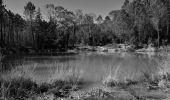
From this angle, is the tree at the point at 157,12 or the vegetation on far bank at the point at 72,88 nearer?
the vegetation on far bank at the point at 72,88

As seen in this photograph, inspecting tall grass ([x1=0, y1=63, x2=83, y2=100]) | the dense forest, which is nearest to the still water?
tall grass ([x1=0, y1=63, x2=83, y2=100])

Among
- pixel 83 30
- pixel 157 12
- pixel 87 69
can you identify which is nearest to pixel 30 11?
pixel 83 30

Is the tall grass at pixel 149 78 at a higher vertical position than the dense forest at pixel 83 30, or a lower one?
lower

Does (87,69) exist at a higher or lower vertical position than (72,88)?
higher

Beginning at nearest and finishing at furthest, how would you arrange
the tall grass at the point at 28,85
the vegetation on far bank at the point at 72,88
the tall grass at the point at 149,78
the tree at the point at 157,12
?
the vegetation on far bank at the point at 72,88, the tall grass at the point at 28,85, the tall grass at the point at 149,78, the tree at the point at 157,12

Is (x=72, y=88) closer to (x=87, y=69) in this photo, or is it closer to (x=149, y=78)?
(x=149, y=78)

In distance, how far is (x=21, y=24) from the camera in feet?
141

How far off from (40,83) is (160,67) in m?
4.78

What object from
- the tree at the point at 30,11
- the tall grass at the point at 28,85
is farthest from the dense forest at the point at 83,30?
the tall grass at the point at 28,85

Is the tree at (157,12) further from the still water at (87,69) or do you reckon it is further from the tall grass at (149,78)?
the tall grass at (149,78)

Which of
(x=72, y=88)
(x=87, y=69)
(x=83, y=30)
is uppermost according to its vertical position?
(x=83, y=30)

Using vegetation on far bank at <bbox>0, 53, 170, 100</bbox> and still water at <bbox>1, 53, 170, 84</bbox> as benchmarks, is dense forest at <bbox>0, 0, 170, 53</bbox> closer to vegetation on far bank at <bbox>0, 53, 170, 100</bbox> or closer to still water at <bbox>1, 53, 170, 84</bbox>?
still water at <bbox>1, 53, 170, 84</bbox>

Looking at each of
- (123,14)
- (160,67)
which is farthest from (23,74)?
(123,14)

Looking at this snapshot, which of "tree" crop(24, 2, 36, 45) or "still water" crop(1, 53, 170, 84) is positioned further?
"tree" crop(24, 2, 36, 45)
